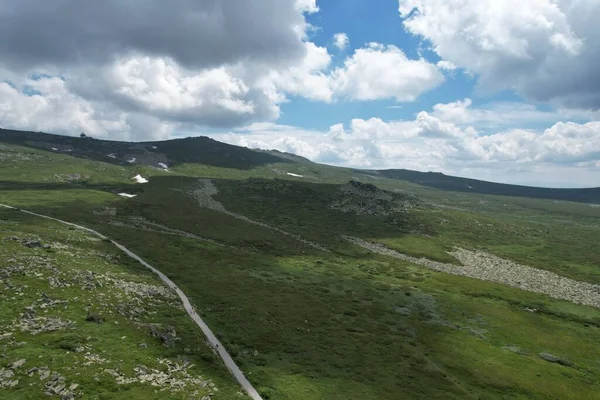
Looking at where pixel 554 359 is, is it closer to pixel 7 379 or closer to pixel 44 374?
pixel 44 374

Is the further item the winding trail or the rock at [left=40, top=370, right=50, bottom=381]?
the winding trail

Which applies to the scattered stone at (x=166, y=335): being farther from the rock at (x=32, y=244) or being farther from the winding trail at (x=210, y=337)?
the rock at (x=32, y=244)

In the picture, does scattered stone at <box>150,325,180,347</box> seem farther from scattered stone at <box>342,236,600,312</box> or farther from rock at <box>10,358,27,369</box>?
scattered stone at <box>342,236,600,312</box>

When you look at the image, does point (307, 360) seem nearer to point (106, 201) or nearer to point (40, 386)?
point (40, 386)

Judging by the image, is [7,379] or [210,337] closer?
[7,379]

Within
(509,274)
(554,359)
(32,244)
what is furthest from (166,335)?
(509,274)

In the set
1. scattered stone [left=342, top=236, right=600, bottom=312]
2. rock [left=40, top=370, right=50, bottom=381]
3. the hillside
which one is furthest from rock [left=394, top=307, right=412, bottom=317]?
rock [left=40, top=370, right=50, bottom=381]

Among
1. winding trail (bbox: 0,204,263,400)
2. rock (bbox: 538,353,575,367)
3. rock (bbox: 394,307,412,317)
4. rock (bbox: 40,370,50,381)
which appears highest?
rock (bbox: 40,370,50,381)

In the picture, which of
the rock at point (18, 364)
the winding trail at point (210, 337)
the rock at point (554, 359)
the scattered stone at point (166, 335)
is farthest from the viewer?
the rock at point (554, 359)

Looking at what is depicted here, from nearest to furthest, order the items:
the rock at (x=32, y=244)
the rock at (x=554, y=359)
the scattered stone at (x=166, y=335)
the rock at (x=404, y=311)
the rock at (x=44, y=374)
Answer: the rock at (x=44, y=374) < the scattered stone at (x=166, y=335) < the rock at (x=554, y=359) < the rock at (x=32, y=244) < the rock at (x=404, y=311)

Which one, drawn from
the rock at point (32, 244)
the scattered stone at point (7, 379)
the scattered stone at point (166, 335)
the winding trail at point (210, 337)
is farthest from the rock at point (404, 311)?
the rock at point (32, 244)

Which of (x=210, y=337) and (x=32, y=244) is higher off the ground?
(x=32, y=244)

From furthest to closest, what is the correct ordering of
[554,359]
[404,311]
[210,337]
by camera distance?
[404,311] → [554,359] → [210,337]
